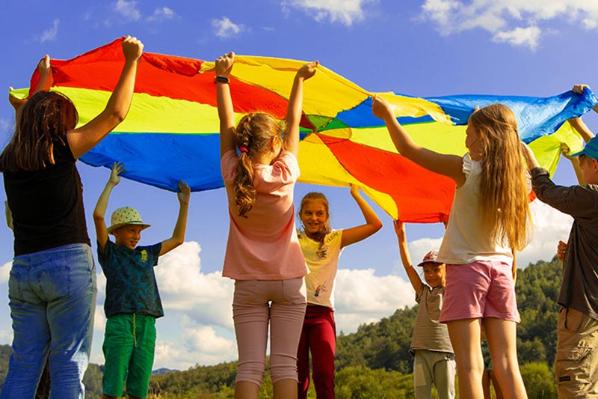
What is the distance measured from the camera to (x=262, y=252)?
3004mm

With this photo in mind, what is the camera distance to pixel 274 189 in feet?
9.84

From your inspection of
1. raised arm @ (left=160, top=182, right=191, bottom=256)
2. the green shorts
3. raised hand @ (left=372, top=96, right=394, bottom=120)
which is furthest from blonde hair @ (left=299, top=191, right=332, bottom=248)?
raised hand @ (left=372, top=96, right=394, bottom=120)

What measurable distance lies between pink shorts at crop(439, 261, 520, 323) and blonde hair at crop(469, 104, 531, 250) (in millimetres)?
165

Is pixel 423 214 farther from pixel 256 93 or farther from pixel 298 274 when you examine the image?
pixel 298 274

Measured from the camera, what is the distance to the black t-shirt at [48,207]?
8.93 feet

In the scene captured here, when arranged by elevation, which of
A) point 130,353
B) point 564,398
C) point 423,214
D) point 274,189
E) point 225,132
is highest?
point 423,214

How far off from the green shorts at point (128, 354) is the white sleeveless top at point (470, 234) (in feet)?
7.13

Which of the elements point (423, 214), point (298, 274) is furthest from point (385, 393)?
point (298, 274)

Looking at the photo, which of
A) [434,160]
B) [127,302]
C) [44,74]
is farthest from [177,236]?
[434,160]

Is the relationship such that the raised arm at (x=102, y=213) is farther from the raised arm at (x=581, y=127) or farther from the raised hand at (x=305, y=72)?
the raised arm at (x=581, y=127)

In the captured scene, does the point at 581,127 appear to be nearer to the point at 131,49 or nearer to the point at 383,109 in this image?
the point at 383,109

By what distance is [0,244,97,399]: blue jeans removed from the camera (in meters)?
2.64

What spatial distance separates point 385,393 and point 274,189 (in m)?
36.0

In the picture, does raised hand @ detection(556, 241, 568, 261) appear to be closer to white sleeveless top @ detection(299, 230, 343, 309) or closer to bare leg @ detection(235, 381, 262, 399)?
white sleeveless top @ detection(299, 230, 343, 309)
